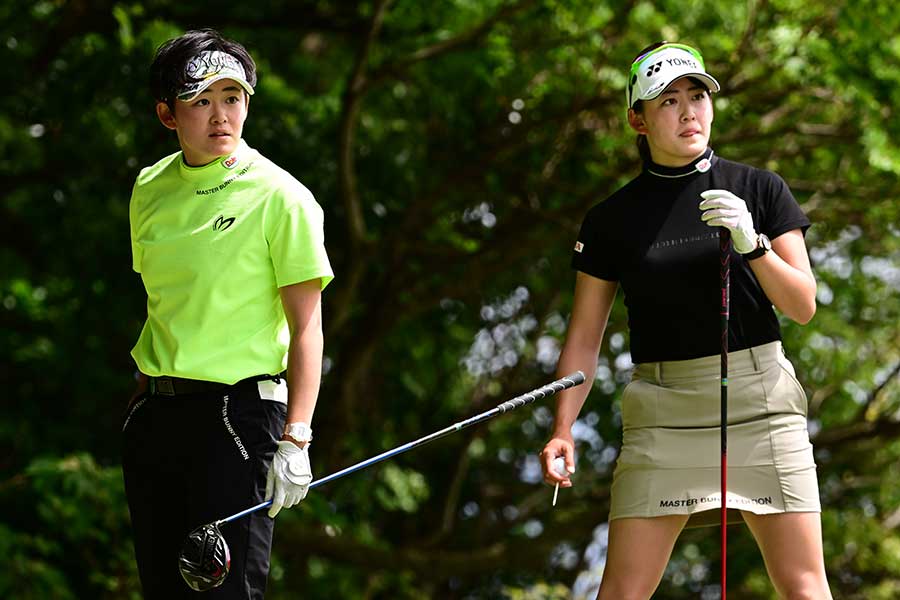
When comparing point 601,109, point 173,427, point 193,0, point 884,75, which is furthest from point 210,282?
point 193,0

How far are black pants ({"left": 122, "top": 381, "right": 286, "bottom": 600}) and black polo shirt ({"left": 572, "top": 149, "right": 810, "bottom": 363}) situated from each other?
1018 millimetres

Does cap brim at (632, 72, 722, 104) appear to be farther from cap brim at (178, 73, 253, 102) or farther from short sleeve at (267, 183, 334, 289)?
cap brim at (178, 73, 253, 102)

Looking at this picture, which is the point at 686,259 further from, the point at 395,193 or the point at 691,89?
the point at 395,193

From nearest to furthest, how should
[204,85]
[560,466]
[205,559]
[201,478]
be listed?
[205,559] → [201,478] → [204,85] → [560,466]

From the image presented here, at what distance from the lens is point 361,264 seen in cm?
906

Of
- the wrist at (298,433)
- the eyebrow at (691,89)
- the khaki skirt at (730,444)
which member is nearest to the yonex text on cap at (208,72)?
the wrist at (298,433)

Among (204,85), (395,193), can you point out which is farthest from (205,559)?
(395,193)

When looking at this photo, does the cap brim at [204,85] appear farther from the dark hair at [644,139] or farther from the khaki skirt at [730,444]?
the khaki skirt at [730,444]

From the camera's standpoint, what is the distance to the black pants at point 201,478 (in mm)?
3404

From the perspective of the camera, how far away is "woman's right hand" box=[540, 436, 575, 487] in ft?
12.7

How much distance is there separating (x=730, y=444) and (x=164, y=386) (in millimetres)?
1459

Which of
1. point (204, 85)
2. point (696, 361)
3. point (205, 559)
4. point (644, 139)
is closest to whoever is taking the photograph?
point (205, 559)

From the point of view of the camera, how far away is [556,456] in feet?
12.8

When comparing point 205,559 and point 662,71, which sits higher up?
point 662,71
